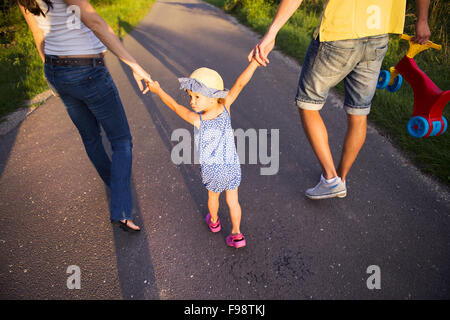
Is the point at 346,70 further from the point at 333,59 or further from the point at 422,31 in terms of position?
the point at 422,31

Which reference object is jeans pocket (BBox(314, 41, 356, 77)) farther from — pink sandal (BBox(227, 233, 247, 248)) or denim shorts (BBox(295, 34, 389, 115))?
pink sandal (BBox(227, 233, 247, 248))

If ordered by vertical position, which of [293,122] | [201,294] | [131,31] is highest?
[131,31]

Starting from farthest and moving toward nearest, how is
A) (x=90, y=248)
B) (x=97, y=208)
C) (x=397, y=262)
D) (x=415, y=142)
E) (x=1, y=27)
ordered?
(x=1, y=27) → (x=415, y=142) → (x=97, y=208) → (x=90, y=248) → (x=397, y=262)

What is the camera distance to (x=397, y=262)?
200cm

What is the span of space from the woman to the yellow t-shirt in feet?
4.51

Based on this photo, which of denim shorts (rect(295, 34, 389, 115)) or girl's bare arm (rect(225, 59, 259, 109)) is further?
denim shorts (rect(295, 34, 389, 115))

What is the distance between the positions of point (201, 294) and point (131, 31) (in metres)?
10.9

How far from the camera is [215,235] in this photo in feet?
7.47

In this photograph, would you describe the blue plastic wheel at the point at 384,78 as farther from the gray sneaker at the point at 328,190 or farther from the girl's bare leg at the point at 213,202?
the girl's bare leg at the point at 213,202

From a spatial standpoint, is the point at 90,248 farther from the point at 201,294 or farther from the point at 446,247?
the point at 446,247

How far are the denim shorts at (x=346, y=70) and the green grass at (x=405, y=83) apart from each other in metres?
1.38

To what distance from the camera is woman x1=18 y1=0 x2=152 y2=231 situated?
1.66 metres

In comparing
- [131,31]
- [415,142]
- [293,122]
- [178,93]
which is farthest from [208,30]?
[415,142]

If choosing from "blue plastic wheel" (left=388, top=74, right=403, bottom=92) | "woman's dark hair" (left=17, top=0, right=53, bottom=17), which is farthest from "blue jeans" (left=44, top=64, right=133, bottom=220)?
"blue plastic wheel" (left=388, top=74, right=403, bottom=92)
